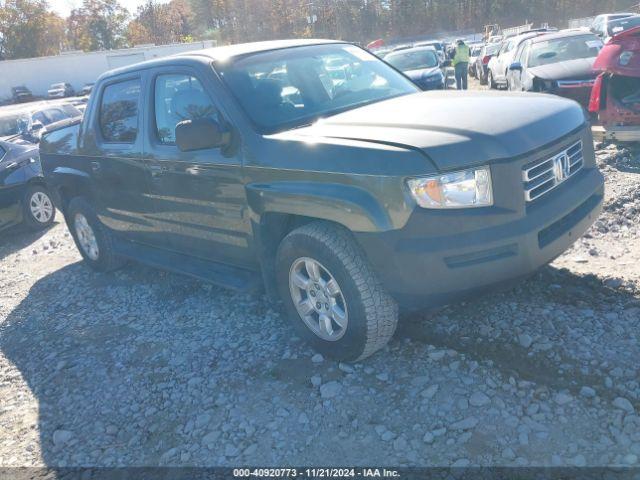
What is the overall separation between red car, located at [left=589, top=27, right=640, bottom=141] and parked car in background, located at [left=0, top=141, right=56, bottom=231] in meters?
7.37

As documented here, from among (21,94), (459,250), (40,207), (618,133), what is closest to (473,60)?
(618,133)

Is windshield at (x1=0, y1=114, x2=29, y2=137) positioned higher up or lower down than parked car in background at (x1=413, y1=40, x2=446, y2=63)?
lower down

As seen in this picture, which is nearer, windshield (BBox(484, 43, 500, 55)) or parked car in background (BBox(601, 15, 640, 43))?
windshield (BBox(484, 43, 500, 55))

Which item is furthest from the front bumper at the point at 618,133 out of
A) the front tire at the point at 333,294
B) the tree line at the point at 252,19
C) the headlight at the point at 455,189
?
the tree line at the point at 252,19

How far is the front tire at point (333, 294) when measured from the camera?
10.8 ft

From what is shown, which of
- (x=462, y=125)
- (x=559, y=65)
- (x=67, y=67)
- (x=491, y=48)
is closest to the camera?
(x=462, y=125)

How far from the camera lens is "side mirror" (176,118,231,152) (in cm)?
361

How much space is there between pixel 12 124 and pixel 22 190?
518cm

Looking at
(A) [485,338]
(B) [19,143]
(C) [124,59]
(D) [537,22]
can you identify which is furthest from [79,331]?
(D) [537,22]

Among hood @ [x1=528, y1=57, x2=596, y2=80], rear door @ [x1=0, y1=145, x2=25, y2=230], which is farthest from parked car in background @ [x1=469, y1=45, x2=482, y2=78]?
rear door @ [x1=0, y1=145, x2=25, y2=230]

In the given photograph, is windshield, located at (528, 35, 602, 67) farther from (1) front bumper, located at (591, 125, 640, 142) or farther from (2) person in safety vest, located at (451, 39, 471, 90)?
(1) front bumper, located at (591, 125, 640, 142)

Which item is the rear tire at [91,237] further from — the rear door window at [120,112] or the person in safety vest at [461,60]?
the person in safety vest at [461,60]

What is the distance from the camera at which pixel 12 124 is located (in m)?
13.0

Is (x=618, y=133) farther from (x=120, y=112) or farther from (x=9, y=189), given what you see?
(x=9, y=189)
